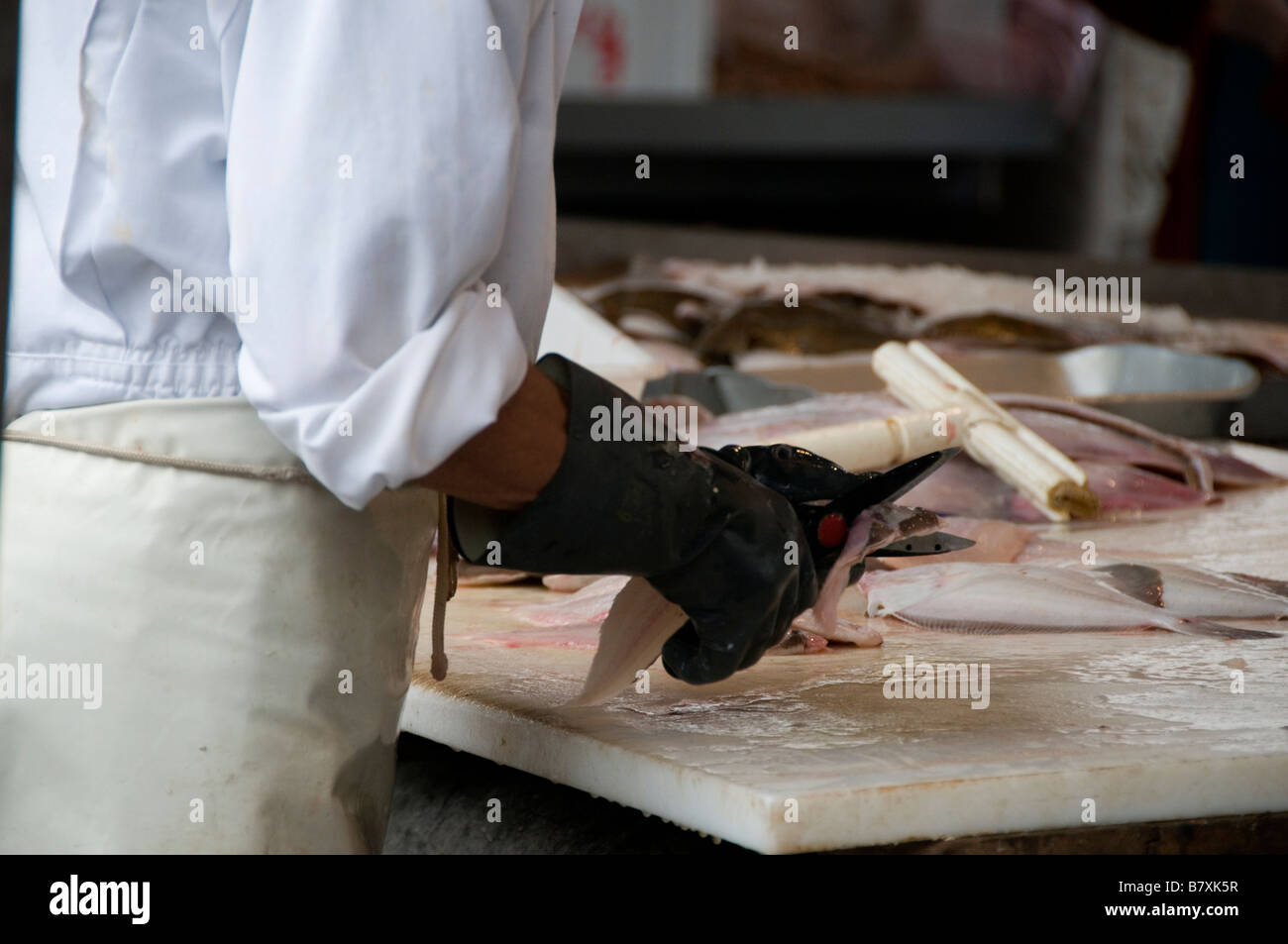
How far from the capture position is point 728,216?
1082cm

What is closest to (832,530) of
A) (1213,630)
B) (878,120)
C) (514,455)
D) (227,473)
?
(514,455)

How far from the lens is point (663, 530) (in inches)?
53.4

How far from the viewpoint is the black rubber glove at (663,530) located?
134cm

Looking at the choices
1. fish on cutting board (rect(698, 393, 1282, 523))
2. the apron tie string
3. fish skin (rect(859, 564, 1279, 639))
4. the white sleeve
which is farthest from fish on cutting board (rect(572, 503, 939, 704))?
fish on cutting board (rect(698, 393, 1282, 523))

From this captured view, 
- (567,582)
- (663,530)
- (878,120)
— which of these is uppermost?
(878,120)

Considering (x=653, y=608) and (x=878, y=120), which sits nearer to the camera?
(x=653, y=608)

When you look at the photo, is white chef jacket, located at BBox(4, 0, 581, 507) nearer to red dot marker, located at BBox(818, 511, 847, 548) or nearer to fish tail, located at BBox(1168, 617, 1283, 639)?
red dot marker, located at BBox(818, 511, 847, 548)

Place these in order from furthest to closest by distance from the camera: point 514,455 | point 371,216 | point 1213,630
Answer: point 1213,630 < point 514,455 < point 371,216

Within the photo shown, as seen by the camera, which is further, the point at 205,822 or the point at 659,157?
the point at 659,157

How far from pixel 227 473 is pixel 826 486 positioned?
1.90ft

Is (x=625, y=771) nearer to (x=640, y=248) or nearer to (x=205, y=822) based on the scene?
(x=205, y=822)

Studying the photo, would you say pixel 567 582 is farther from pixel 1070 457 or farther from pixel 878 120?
pixel 878 120

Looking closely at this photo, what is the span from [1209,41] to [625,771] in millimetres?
6482
